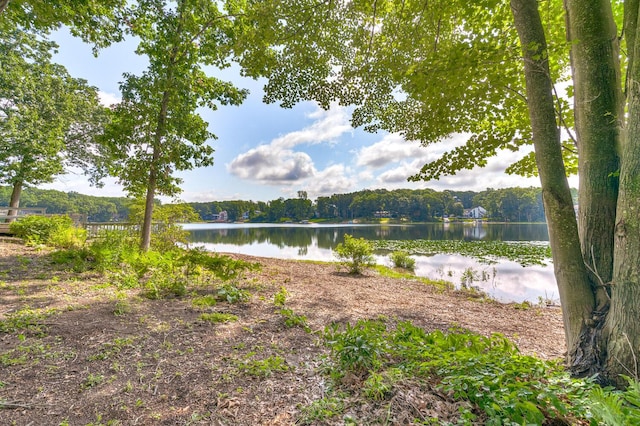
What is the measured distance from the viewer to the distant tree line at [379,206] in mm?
56875

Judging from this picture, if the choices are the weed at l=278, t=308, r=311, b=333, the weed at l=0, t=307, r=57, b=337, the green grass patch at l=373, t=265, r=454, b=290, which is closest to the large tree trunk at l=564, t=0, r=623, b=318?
the weed at l=278, t=308, r=311, b=333

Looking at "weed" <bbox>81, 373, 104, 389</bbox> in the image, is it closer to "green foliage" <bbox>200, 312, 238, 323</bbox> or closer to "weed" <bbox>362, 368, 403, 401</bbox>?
"green foliage" <bbox>200, 312, 238, 323</bbox>

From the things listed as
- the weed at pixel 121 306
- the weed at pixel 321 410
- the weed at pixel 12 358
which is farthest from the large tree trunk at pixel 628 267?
the weed at pixel 121 306

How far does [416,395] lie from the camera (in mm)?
1784

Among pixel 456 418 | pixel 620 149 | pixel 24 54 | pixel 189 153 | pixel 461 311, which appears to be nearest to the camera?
pixel 456 418

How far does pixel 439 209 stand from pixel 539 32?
74664 millimetres

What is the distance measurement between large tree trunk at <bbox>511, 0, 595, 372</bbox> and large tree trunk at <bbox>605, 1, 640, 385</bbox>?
0.72ft

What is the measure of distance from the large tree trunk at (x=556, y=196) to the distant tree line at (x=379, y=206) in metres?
59.5

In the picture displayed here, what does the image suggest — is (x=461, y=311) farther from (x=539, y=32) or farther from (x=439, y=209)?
(x=439, y=209)

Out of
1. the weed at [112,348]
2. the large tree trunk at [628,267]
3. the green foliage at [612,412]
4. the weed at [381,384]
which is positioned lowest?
the weed at [112,348]

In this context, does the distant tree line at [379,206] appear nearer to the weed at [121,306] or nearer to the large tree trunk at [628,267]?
the weed at [121,306]

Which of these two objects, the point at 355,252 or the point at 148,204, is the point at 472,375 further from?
the point at 148,204

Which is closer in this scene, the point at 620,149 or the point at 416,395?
the point at 416,395

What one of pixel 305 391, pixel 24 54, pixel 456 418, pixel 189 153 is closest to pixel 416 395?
pixel 456 418
